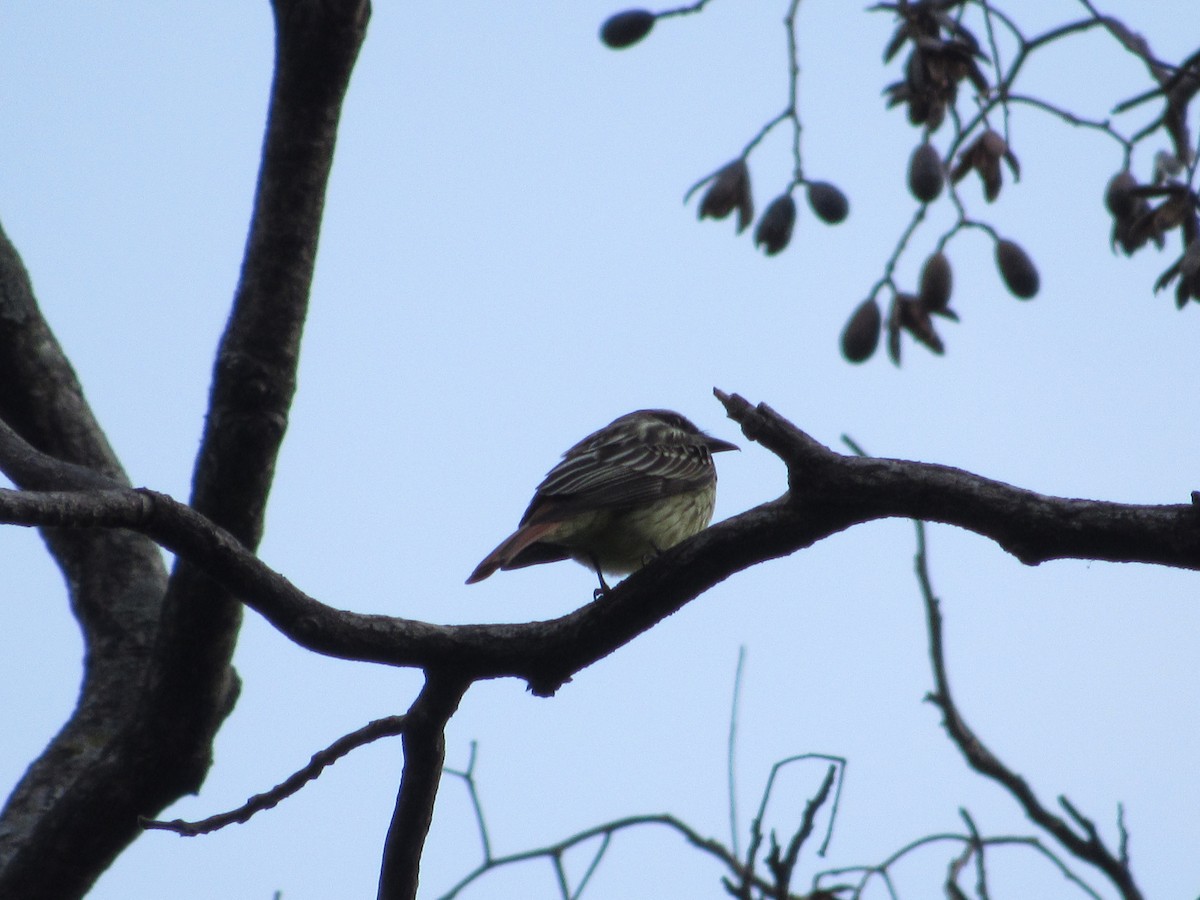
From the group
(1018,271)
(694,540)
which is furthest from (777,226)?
(694,540)

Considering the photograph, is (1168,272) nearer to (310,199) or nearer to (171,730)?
(310,199)

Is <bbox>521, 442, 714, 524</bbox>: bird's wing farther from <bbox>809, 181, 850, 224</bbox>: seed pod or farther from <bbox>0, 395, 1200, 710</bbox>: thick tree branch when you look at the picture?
<bbox>0, 395, 1200, 710</bbox>: thick tree branch

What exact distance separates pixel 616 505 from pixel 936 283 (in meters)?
2.08

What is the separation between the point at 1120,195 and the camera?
4672mm

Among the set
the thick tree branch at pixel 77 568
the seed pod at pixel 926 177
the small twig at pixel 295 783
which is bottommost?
the small twig at pixel 295 783

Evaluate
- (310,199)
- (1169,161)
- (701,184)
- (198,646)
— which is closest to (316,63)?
(310,199)

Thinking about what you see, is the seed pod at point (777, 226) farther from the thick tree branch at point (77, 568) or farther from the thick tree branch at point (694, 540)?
the thick tree branch at point (77, 568)

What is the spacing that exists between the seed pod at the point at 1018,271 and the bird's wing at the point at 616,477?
211cm

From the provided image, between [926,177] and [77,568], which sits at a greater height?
[926,177]

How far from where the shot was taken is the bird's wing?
6.14 metres

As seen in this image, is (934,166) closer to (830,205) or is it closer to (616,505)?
(830,205)

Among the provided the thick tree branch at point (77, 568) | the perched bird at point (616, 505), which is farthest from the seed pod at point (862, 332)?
the thick tree branch at point (77, 568)

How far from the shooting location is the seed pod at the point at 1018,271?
4688 mm

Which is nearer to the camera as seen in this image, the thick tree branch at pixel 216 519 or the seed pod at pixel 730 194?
the thick tree branch at pixel 216 519
